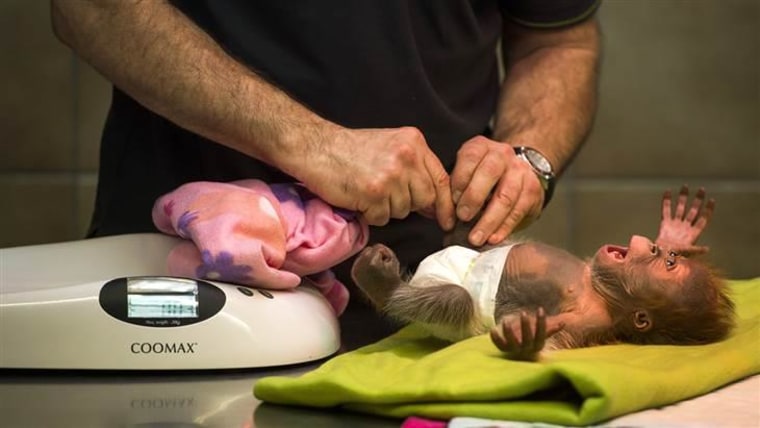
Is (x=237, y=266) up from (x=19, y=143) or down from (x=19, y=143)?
up

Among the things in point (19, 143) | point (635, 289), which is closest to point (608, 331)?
point (635, 289)

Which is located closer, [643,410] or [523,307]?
[643,410]

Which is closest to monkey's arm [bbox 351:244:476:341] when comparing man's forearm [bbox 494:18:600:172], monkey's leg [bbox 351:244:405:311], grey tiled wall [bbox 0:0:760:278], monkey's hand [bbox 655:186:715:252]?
monkey's leg [bbox 351:244:405:311]

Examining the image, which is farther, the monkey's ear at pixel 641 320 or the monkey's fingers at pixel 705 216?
the monkey's fingers at pixel 705 216

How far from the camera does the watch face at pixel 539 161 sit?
3.97 feet

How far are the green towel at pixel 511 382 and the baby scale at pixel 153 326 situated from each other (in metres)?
0.07

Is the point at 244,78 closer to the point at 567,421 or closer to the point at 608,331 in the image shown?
the point at 608,331

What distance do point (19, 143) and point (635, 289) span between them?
1.21m

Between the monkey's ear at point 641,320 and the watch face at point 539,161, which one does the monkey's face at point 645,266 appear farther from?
the watch face at point 539,161

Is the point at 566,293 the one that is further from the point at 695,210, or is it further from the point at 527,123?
the point at 527,123

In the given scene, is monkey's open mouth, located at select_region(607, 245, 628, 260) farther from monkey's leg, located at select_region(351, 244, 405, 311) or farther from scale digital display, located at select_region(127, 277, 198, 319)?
scale digital display, located at select_region(127, 277, 198, 319)

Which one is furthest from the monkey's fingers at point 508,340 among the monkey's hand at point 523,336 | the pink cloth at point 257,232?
the pink cloth at point 257,232

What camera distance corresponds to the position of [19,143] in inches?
72.6

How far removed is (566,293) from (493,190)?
195 mm
